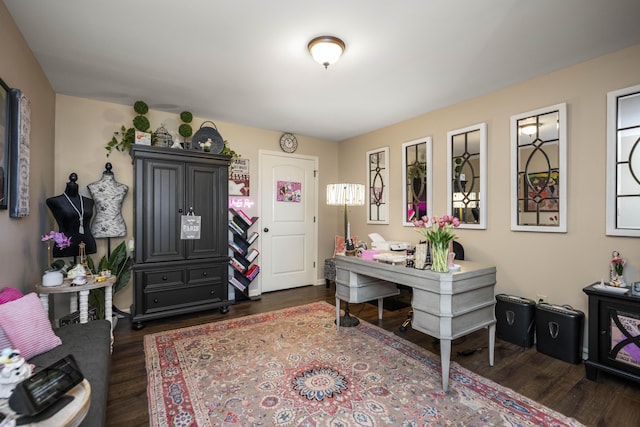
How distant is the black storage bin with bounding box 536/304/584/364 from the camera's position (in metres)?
2.42

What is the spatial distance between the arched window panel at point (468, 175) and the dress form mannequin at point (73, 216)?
13.0 ft

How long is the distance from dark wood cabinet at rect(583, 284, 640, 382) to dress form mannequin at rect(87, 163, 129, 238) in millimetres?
4494

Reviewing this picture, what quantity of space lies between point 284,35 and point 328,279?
3.64m

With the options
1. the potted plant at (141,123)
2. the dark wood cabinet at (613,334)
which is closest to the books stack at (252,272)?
the potted plant at (141,123)

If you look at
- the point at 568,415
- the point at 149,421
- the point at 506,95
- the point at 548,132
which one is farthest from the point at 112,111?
the point at 568,415

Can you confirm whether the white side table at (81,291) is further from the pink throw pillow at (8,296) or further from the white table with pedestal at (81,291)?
the pink throw pillow at (8,296)

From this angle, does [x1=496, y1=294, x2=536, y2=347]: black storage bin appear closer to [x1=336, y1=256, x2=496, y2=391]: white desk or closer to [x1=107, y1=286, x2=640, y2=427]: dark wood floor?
[x1=107, y1=286, x2=640, y2=427]: dark wood floor

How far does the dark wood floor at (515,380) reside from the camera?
1816 millimetres

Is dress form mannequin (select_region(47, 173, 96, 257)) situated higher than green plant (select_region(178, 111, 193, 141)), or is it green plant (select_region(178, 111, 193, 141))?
green plant (select_region(178, 111, 193, 141))

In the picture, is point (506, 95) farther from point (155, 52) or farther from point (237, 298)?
point (237, 298)

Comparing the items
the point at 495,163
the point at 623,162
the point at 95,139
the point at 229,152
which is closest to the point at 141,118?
the point at 95,139

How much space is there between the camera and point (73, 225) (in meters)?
2.96

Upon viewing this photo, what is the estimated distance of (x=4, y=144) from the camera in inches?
73.0

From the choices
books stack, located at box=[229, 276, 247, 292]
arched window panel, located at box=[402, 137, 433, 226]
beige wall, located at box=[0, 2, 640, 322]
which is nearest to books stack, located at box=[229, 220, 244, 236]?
books stack, located at box=[229, 276, 247, 292]
